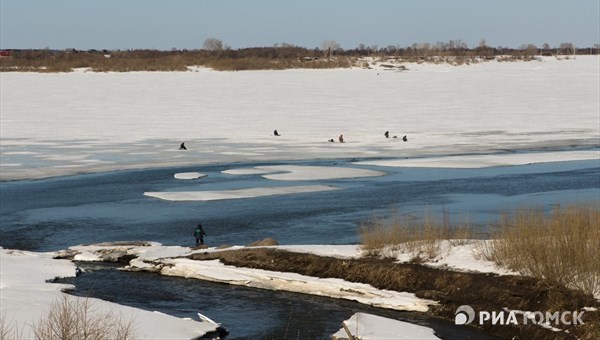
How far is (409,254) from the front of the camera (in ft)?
49.3

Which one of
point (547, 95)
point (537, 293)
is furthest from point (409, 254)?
point (547, 95)

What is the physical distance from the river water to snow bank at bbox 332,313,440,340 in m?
0.35

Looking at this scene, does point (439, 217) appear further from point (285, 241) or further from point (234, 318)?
point (234, 318)

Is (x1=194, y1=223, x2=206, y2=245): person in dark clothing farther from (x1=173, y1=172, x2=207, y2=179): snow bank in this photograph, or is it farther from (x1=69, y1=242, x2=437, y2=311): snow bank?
(x1=173, y1=172, x2=207, y2=179): snow bank

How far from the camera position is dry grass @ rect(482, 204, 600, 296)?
12.4 metres

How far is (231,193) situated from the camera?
24.5 metres

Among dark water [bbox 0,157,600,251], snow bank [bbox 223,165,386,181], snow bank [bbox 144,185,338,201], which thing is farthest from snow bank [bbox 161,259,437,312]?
snow bank [bbox 223,165,386,181]

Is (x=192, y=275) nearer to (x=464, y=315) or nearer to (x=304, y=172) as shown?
(x=464, y=315)

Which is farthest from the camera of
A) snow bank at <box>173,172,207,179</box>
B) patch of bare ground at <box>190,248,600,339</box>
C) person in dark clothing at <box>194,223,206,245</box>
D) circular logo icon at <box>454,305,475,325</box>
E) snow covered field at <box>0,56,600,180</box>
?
snow covered field at <box>0,56,600,180</box>

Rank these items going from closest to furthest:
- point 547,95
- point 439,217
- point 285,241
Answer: point 285,241, point 439,217, point 547,95

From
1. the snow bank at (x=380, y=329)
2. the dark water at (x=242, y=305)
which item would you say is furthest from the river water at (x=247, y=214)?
the snow bank at (x=380, y=329)

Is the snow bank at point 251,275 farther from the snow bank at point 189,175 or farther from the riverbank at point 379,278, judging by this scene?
the snow bank at point 189,175

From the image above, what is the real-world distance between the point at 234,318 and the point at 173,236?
6.50 m

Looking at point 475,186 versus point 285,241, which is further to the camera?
point 475,186
